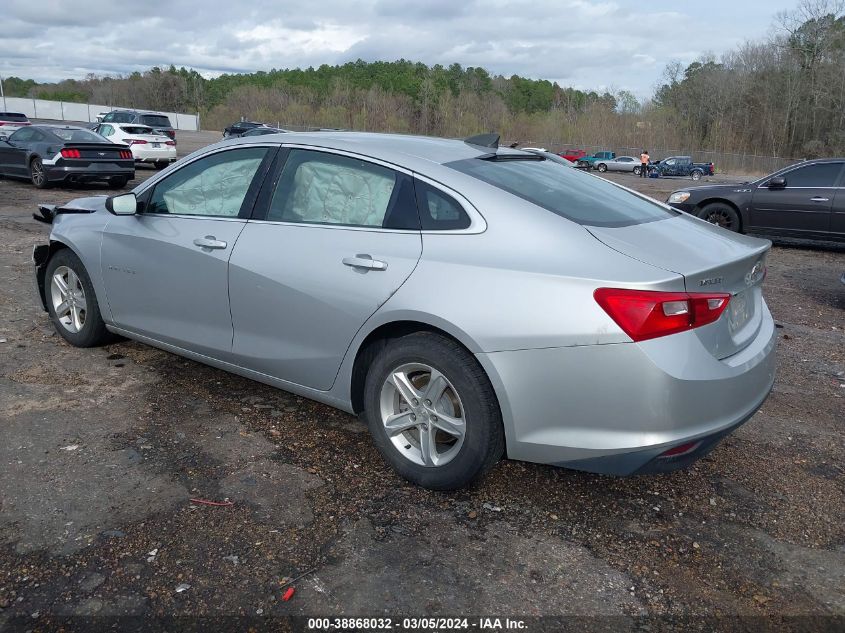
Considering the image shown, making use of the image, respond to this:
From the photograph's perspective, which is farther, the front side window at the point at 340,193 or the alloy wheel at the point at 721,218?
the alloy wheel at the point at 721,218

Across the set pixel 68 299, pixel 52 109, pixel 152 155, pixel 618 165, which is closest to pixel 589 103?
pixel 618 165

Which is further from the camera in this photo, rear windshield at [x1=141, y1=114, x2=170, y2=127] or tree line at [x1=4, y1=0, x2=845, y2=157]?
tree line at [x1=4, y1=0, x2=845, y2=157]

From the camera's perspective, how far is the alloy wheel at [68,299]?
5.14 meters

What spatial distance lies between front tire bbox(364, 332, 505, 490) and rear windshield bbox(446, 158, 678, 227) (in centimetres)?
81

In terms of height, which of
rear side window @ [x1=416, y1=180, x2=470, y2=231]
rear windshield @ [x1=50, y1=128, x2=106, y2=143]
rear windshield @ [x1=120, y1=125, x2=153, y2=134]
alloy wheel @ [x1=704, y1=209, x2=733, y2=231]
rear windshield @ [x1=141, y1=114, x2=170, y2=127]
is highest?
rear windshield @ [x1=141, y1=114, x2=170, y2=127]

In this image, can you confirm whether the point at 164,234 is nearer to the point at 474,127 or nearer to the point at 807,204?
the point at 807,204

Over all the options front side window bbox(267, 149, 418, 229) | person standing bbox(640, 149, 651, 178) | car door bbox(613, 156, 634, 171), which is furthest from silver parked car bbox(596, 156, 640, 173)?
front side window bbox(267, 149, 418, 229)

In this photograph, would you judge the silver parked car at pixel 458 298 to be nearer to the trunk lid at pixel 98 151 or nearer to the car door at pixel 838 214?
the car door at pixel 838 214

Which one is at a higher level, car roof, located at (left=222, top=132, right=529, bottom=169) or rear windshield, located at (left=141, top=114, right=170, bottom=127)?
rear windshield, located at (left=141, top=114, right=170, bottom=127)

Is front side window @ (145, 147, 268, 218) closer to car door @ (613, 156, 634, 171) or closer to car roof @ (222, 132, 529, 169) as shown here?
car roof @ (222, 132, 529, 169)

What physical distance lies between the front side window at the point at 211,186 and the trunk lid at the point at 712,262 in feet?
6.72

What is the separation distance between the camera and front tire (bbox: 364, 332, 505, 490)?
3090 millimetres

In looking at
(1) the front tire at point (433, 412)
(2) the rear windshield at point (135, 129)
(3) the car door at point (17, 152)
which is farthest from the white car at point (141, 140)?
(1) the front tire at point (433, 412)

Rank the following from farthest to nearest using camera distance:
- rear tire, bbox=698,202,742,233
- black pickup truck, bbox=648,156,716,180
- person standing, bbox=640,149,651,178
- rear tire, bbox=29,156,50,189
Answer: black pickup truck, bbox=648,156,716,180 < person standing, bbox=640,149,651,178 < rear tire, bbox=29,156,50,189 < rear tire, bbox=698,202,742,233
